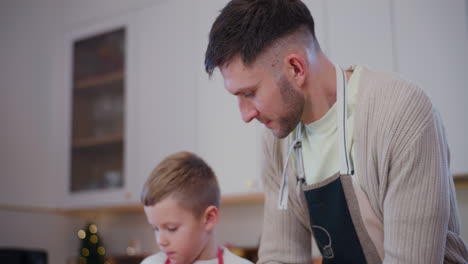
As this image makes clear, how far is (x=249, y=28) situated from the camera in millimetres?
1127

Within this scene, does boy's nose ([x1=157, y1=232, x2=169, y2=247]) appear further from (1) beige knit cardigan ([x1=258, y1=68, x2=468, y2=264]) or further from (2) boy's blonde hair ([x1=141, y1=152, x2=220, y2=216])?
(1) beige knit cardigan ([x1=258, y1=68, x2=468, y2=264])

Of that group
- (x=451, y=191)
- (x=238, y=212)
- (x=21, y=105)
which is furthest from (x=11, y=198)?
(x=451, y=191)

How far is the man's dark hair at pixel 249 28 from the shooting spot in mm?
1128

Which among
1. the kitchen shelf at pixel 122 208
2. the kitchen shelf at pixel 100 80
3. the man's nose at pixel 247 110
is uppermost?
the kitchen shelf at pixel 100 80

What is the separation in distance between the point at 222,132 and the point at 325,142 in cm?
141

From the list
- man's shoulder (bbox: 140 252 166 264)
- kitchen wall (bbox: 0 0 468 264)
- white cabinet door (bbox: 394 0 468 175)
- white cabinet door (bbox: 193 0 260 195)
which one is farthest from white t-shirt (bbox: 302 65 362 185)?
kitchen wall (bbox: 0 0 468 264)

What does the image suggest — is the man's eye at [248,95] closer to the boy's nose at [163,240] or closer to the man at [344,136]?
the man at [344,136]

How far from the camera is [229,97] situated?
2631 millimetres

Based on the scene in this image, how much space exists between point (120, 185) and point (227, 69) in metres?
1.93

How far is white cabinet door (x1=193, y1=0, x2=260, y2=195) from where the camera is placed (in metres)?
2.54

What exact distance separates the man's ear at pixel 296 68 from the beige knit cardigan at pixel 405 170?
0.38 ft

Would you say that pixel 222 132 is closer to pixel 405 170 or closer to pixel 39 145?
pixel 39 145

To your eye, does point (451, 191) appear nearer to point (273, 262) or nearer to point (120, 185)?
point (273, 262)

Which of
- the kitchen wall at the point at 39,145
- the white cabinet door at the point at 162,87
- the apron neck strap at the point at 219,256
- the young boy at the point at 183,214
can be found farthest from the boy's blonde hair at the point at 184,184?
the kitchen wall at the point at 39,145
